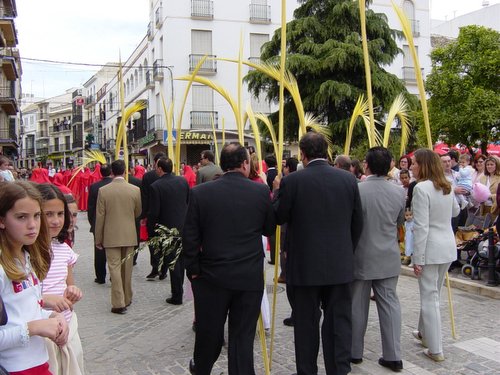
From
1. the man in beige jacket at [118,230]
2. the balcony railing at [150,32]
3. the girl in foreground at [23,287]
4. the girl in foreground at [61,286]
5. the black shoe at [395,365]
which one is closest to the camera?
the girl in foreground at [23,287]

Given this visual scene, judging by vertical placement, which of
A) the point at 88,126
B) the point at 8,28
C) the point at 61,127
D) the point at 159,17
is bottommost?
the point at 88,126

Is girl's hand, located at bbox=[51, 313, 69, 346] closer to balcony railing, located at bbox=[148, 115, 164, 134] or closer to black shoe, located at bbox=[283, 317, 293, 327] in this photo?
black shoe, located at bbox=[283, 317, 293, 327]

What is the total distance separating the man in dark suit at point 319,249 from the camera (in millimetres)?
4105

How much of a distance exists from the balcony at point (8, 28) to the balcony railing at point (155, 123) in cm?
993

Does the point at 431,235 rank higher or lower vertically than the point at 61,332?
higher

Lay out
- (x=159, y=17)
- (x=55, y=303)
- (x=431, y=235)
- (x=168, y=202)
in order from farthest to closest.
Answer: (x=159, y=17) → (x=168, y=202) → (x=431, y=235) → (x=55, y=303)

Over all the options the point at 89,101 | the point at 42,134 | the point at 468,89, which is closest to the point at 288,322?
the point at 468,89

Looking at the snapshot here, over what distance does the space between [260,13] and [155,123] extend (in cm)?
979

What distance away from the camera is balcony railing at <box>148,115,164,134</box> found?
33.7m

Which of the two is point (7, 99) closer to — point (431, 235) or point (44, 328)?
point (431, 235)

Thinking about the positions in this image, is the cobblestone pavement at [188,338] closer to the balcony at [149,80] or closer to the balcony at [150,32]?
the balcony at [149,80]

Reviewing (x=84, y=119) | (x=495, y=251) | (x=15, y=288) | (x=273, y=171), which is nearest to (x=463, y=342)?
(x=495, y=251)

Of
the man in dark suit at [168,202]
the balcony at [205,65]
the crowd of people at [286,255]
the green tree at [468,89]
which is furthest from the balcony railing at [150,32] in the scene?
the crowd of people at [286,255]

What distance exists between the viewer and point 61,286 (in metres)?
3.06
